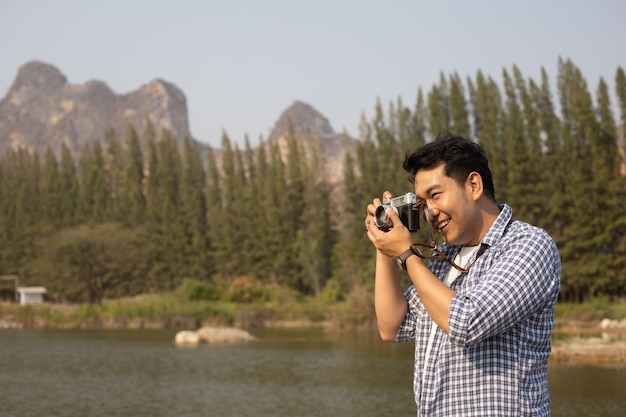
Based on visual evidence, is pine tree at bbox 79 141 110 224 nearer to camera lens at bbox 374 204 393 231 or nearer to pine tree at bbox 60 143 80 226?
pine tree at bbox 60 143 80 226

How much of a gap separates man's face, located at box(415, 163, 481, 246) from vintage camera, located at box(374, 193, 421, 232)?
0.05m

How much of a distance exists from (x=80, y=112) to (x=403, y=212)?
480ft

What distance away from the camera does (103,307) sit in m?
37.5

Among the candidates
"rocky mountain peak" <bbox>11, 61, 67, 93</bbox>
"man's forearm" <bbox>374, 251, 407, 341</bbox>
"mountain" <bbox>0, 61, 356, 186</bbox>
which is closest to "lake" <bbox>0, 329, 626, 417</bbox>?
"man's forearm" <bbox>374, 251, 407, 341</bbox>

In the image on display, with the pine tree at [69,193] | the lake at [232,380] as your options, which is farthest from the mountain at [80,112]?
the lake at [232,380]

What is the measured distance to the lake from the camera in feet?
43.9

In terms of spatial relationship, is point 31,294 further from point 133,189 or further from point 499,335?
point 499,335

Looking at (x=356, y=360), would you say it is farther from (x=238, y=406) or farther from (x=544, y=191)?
(x=544, y=191)

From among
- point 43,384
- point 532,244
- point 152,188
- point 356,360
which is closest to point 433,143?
point 532,244

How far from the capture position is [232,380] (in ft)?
56.7

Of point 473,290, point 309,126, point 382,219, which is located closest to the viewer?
point 473,290

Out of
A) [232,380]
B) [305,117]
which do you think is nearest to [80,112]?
[305,117]

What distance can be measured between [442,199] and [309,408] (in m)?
11.8

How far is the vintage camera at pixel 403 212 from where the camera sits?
2145 mm
